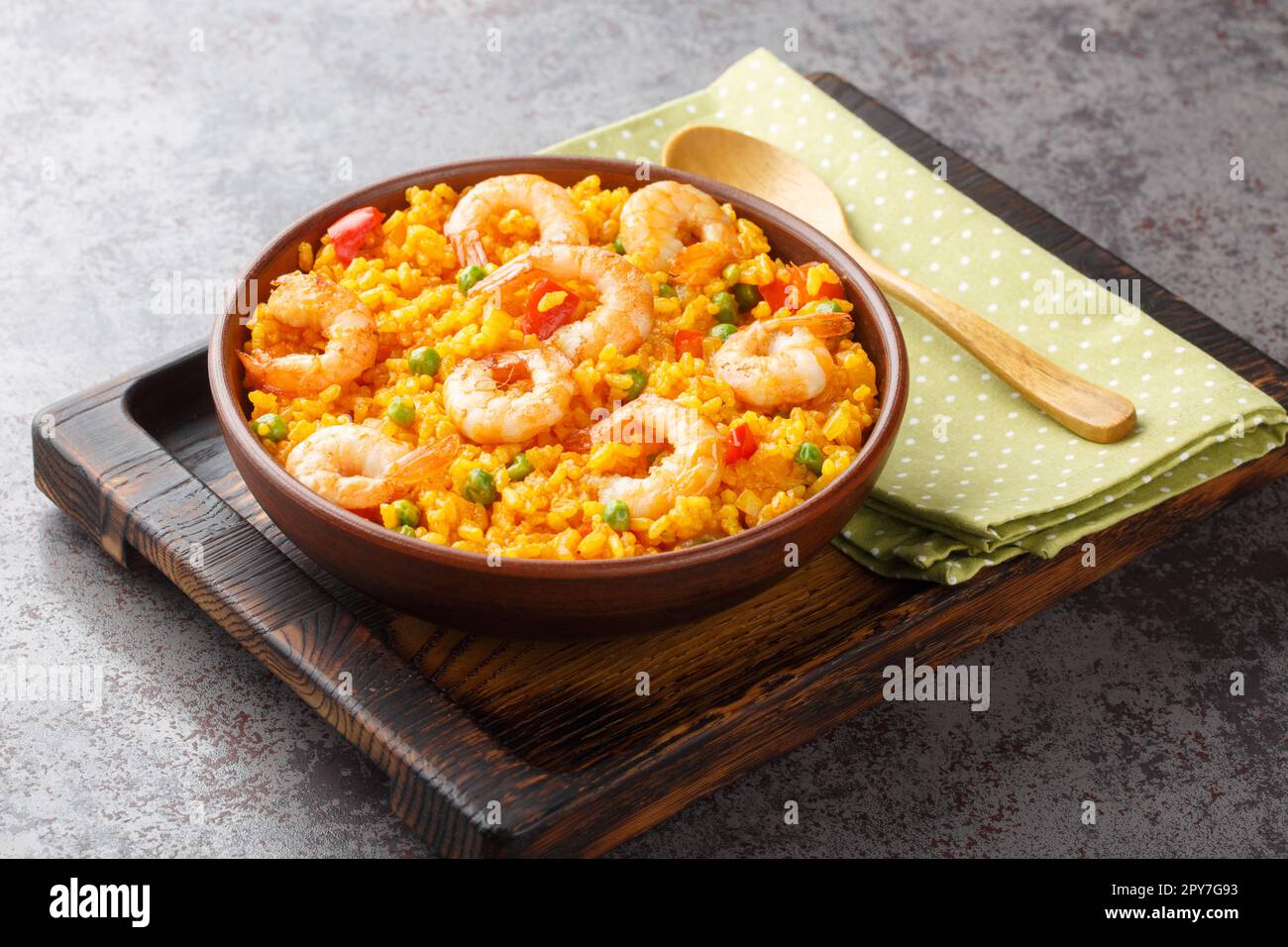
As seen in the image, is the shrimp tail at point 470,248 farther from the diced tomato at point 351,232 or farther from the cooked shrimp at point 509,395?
the cooked shrimp at point 509,395

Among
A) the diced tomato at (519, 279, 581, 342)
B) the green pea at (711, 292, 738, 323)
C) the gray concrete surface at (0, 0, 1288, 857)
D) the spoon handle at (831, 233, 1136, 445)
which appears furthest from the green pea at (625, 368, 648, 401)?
the spoon handle at (831, 233, 1136, 445)

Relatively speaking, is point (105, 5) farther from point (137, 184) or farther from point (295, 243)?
point (295, 243)

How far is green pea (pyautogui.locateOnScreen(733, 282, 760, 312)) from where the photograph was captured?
485cm

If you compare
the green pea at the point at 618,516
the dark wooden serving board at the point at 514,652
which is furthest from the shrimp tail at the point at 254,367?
the green pea at the point at 618,516

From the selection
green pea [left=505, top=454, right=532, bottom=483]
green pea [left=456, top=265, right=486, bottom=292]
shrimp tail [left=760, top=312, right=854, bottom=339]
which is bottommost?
green pea [left=505, top=454, right=532, bottom=483]

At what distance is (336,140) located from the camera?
7016mm

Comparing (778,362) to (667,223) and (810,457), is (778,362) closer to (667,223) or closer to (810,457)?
(810,457)

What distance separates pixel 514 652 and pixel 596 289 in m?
1.06

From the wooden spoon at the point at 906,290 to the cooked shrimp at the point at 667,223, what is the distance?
2.45 ft

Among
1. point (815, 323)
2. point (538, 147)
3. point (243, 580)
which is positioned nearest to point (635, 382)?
point (815, 323)

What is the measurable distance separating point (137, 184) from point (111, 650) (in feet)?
8.73

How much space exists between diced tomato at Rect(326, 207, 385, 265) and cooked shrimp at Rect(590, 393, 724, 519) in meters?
1.06

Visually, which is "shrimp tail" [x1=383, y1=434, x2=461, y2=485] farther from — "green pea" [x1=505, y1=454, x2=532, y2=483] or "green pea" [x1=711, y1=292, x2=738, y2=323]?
"green pea" [x1=711, y1=292, x2=738, y2=323]
